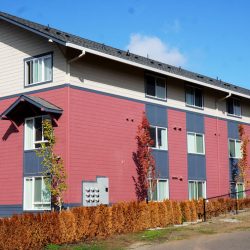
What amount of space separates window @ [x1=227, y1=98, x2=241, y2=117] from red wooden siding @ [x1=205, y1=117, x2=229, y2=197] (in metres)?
1.56

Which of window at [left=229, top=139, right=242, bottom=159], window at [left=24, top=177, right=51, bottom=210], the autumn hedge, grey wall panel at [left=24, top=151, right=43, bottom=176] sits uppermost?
window at [left=229, top=139, right=242, bottom=159]

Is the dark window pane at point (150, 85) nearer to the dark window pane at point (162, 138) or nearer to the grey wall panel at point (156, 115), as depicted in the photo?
the grey wall panel at point (156, 115)

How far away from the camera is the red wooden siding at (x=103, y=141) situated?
22266 millimetres

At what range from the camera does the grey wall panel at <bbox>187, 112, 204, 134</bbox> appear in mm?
29172

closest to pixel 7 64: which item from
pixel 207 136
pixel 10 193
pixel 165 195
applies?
pixel 10 193

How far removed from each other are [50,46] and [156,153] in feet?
26.0

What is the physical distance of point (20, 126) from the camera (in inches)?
955

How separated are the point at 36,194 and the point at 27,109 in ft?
13.3

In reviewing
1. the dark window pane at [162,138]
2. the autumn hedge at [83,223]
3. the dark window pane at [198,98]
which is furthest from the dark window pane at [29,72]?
the dark window pane at [198,98]

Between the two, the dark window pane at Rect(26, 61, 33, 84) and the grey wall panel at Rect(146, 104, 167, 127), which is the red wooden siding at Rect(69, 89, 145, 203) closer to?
the grey wall panel at Rect(146, 104, 167, 127)

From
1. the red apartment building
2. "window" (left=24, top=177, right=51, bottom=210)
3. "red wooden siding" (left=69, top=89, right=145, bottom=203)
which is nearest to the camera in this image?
"red wooden siding" (left=69, top=89, right=145, bottom=203)

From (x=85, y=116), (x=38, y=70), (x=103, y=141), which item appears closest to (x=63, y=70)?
(x=38, y=70)

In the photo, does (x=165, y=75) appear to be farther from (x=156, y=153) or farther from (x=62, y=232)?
(x=62, y=232)

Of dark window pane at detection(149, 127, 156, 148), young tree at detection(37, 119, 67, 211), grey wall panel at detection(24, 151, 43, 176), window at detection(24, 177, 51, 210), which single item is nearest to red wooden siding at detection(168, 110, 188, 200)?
dark window pane at detection(149, 127, 156, 148)
